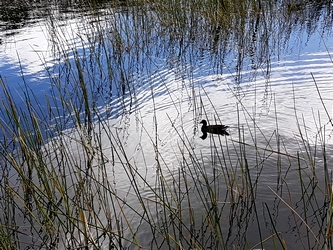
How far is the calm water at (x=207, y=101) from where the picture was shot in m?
2.81

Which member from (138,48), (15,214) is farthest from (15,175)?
(138,48)

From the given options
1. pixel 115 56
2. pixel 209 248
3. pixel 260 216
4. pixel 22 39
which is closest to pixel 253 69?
pixel 115 56

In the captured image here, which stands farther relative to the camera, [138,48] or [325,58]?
[138,48]

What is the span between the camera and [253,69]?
543 cm

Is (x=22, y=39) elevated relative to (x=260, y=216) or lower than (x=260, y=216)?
elevated

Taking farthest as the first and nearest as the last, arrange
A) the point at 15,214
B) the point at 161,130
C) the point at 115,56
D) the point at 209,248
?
the point at 115,56, the point at 161,130, the point at 15,214, the point at 209,248

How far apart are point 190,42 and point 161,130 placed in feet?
11.4

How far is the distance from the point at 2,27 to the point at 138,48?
4792 mm

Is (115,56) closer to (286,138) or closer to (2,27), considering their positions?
(286,138)

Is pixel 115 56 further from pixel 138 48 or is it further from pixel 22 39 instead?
pixel 22 39

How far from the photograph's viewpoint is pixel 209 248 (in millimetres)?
2178

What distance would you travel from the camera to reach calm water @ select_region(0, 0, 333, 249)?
2.81 m

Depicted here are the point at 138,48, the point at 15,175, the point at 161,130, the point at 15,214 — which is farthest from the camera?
the point at 138,48

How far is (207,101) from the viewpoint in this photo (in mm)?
4547
